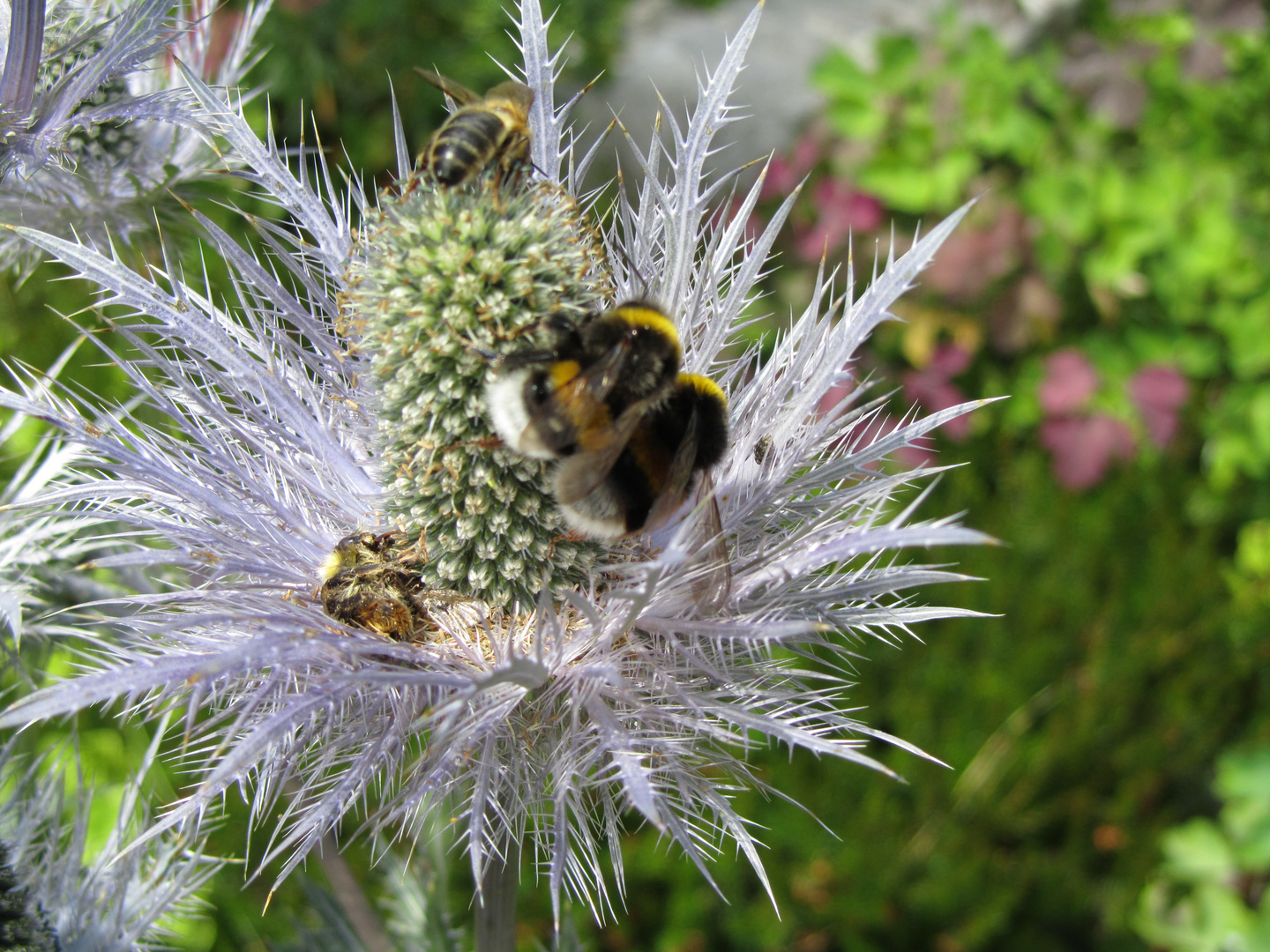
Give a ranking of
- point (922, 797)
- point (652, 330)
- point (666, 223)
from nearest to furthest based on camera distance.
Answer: point (652, 330)
point (666, 223)
point (922, 797)

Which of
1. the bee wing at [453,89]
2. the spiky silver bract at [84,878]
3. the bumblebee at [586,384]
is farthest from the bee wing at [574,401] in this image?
the spiky silver bract at [84,878]

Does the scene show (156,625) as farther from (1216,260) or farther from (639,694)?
(1216,260)

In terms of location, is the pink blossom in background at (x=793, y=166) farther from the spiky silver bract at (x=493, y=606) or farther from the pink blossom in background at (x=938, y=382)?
the spiky silver bract at (x=493, y=606)

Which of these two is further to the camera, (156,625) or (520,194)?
(520,194)

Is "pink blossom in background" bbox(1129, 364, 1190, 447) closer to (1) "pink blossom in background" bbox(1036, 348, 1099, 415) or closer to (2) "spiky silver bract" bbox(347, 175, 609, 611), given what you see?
(1) "pink blossom in background" bbox(1036, 348, 1099, 415)

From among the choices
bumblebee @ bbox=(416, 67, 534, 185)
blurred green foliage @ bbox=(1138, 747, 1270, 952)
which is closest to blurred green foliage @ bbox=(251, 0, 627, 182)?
bumblebee @ bbox=(416, 67, 534, 185)

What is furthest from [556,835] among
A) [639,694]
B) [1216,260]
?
[1216,260]
